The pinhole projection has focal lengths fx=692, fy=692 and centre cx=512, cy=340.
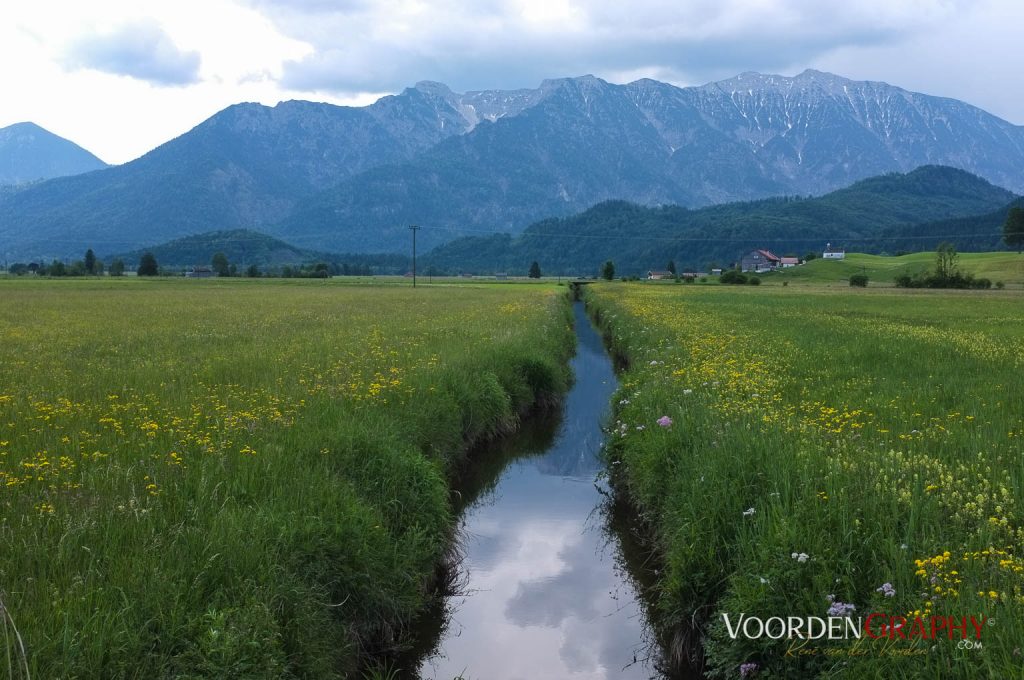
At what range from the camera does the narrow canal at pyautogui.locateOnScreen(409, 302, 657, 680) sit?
8312 mm

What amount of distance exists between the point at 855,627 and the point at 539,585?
541 cm

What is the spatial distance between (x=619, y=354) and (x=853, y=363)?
14009mm

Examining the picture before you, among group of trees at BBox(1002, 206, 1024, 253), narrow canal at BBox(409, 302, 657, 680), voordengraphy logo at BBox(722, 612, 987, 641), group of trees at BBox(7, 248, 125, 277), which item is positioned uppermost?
group of trees at BBox(1002, 206, 1024, 253)

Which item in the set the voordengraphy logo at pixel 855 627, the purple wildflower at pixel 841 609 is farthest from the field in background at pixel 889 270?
the purple wildflower at pixel 841 609

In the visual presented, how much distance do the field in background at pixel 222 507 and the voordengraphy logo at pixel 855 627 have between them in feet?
12.6

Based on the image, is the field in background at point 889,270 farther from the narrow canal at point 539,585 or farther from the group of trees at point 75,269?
the group of trees at point 75,269

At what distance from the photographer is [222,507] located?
711 centimetres

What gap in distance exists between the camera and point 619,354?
30172 mm

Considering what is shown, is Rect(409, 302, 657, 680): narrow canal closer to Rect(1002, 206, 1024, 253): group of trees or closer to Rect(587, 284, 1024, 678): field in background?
Rect(587, 284, 1024, 678): field in background

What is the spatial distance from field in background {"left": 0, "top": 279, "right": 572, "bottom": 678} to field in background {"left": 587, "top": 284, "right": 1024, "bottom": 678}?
3463mm

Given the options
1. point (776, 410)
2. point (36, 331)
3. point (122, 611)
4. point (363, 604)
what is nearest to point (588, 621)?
point (363, 604)

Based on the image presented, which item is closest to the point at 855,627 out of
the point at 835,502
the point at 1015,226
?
the point at 835,502

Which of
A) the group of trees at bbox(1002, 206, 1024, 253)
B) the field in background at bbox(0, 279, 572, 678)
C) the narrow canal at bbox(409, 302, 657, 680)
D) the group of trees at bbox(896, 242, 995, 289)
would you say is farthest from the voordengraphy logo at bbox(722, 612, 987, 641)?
the group of trees at bbox(1002, 206, 1024, 253)

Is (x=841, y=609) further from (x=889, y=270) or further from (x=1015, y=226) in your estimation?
(x=1015, y=226)
